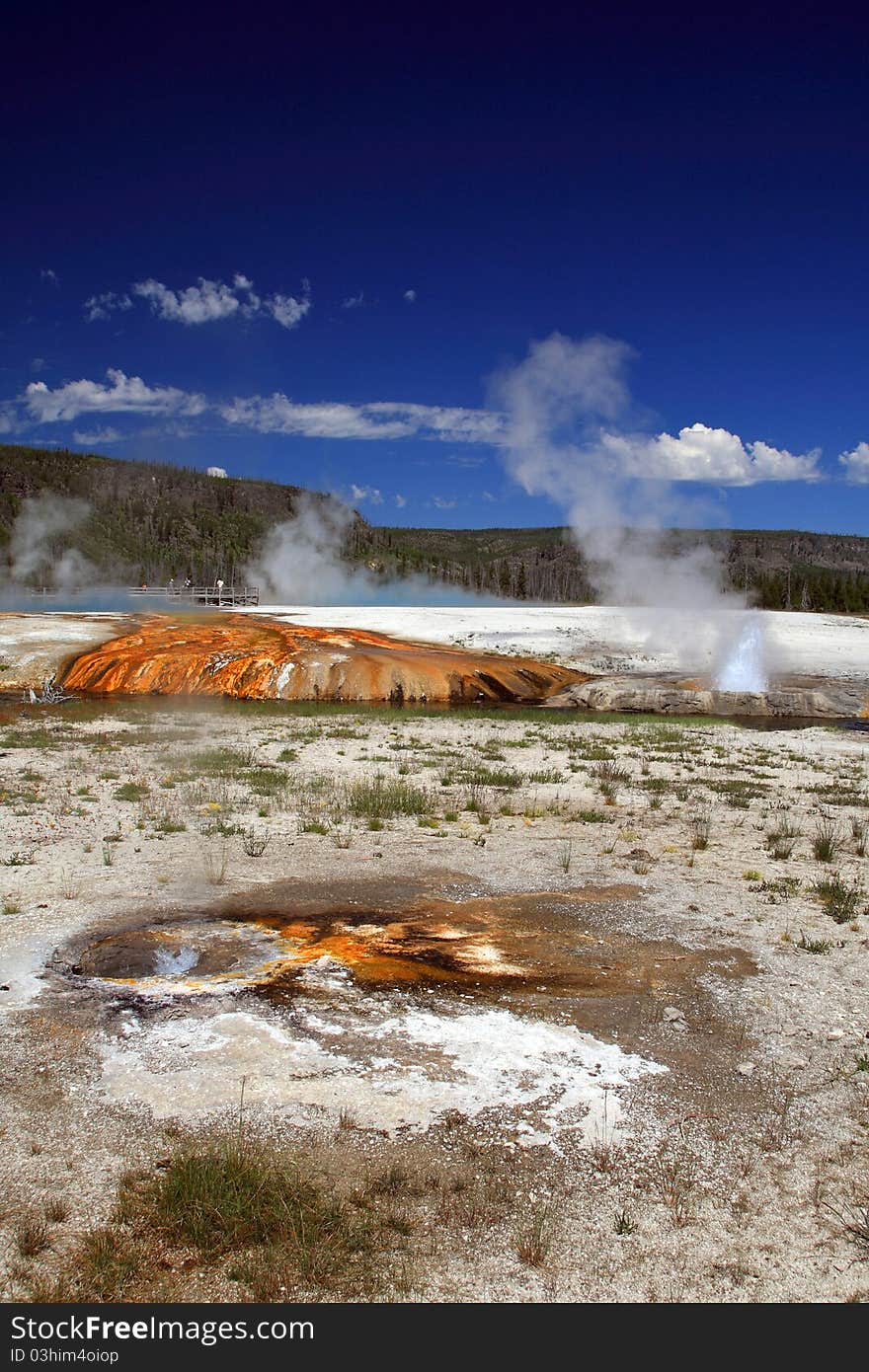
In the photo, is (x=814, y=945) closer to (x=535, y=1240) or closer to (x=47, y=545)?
(x=535, y=1240)

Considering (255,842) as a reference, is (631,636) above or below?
above

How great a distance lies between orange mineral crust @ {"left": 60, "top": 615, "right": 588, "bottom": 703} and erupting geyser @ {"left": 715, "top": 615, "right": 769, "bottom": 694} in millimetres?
4294

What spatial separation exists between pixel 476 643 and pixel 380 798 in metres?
23.6

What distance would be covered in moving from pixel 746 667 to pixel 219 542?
10484cm

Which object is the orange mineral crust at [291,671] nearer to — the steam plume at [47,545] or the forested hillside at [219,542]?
the steam plume at [47,545]

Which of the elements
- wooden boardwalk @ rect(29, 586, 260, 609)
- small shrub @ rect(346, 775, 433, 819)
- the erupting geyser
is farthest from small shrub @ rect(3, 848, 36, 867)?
wooden boardwalk @ rect(29, 586, 260, 609)

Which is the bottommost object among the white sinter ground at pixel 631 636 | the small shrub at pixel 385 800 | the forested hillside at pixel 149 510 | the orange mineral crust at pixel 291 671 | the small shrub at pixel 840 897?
the small shrub at pixel 840 897

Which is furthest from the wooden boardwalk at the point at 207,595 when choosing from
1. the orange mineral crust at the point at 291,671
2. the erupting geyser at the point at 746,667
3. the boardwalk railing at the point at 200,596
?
→ the erupting geyser at the point at 746,667

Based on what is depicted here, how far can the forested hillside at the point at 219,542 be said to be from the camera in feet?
299

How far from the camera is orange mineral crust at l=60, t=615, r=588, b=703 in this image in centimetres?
2481

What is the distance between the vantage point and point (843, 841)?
9883 mm

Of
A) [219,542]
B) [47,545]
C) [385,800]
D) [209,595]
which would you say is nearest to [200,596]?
[209,595]

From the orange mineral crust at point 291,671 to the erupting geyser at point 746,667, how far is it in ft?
14.1

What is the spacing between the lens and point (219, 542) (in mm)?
122812
